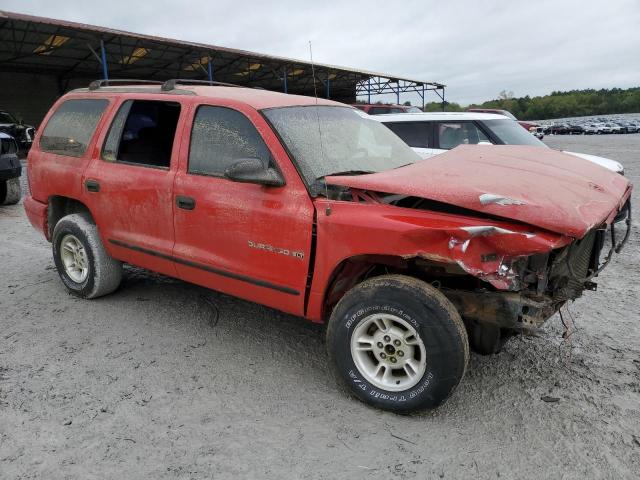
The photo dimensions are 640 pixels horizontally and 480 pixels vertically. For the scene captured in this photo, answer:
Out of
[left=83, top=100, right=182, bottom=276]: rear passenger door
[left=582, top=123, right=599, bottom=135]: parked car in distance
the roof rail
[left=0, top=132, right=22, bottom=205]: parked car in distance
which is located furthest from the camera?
[left=582, top=123, right=599, bottom=135]: parked car in distance

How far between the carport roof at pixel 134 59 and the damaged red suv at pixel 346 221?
12.4 meters

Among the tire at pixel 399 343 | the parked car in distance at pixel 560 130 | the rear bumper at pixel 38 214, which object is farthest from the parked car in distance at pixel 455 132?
the parked car in distance at pixel 560 130

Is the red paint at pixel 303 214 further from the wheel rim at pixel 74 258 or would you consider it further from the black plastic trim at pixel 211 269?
the wheel rim at pixel 74 258

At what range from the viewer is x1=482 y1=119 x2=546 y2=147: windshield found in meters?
7.45

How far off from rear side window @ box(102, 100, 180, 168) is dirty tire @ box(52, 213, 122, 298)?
0.65 meters

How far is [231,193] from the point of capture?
3.27m

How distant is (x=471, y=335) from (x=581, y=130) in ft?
198

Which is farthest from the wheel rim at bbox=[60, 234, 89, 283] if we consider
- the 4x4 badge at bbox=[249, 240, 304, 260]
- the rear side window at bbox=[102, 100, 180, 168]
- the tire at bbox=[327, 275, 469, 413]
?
the tire at bbox=[327, 275, 469, 413]

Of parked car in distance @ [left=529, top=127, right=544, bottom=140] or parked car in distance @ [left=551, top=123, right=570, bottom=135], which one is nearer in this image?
parked car in distance @ [left=529, top=127, right=544, bottom=140]

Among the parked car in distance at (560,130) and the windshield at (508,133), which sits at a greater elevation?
the parked car in distance at (560,130)

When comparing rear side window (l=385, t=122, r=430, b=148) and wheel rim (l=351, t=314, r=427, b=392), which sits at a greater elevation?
rear side window (l=385, t=122, r=430, b=148)

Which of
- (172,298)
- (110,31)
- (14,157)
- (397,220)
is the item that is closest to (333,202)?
(397,220)

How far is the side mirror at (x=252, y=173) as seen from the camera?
3002 mm

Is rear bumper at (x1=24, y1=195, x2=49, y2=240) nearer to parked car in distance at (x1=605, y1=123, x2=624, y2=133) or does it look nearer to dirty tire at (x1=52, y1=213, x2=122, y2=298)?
dirty tire at (x1=52, y1=213, x2=122, y2=298)
